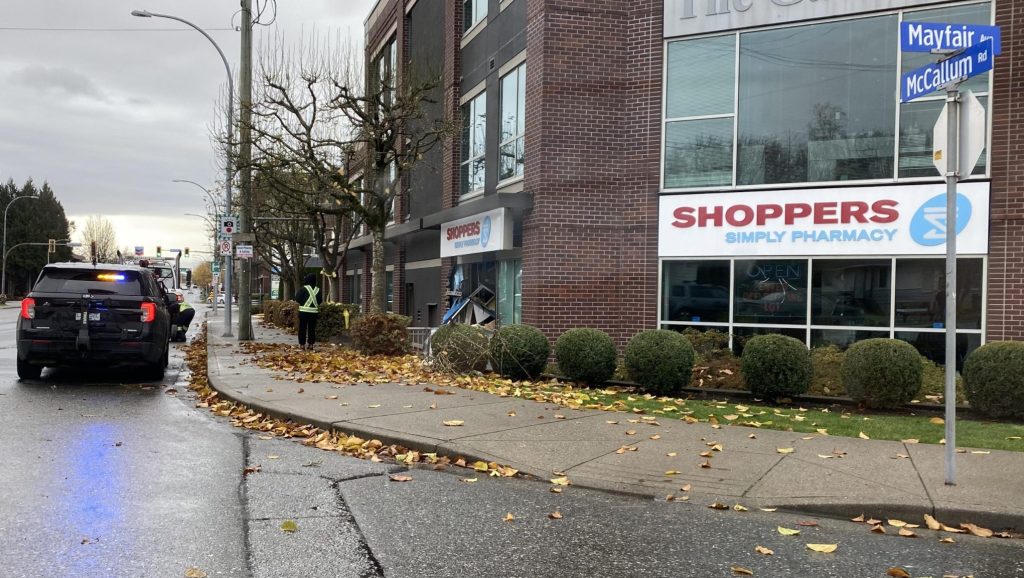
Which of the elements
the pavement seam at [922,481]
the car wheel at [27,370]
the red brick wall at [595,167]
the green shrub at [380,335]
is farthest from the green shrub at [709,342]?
the car wheel at [27,370]

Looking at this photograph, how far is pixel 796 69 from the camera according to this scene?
44.1ft

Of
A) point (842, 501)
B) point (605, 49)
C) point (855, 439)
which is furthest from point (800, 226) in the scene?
point (842, 501)

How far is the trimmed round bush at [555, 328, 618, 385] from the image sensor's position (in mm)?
11453

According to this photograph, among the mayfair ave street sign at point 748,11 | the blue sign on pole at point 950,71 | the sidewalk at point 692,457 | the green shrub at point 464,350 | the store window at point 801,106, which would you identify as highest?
the mayfair ave street sign at point 748,11

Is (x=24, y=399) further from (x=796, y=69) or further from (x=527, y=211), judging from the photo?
(x=796, y=69)

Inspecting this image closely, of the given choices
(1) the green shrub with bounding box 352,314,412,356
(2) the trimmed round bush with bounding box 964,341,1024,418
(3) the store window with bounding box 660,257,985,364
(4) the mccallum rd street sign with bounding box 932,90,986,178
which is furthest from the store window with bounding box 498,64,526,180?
(4) the mccallum rd street sign with bounding box 932,90,986,178

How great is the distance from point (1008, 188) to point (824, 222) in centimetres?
265

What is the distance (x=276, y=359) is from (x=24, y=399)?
4.97 meters

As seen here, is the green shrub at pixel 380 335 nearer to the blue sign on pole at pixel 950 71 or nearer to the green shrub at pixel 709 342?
the green shrub at pixel 709 342

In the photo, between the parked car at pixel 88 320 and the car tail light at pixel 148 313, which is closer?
the parked car at pixel 88 320

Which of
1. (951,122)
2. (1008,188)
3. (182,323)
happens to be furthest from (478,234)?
(951,122)

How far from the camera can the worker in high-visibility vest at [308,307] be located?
16.5m

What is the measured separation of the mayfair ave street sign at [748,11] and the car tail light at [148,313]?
9.91 meters

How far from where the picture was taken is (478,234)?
16906mm
